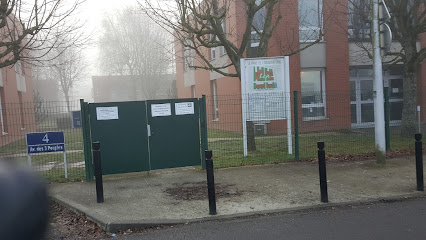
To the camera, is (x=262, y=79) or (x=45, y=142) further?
(x=262, y=79)

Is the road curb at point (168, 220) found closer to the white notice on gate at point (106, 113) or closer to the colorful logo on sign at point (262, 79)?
the white notice on gate at point (106, 113)

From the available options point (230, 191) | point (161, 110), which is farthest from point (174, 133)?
point (230, 191)

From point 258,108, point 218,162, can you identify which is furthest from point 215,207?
point 258,108

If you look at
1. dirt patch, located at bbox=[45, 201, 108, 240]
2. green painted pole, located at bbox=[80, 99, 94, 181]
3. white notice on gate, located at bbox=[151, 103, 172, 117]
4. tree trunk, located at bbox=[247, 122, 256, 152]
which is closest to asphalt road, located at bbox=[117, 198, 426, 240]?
dirt patch, located at bbox=[45, 201, 108, 240]

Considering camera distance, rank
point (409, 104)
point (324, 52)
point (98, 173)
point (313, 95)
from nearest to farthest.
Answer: point (98, 173) < point (313, 95) < point (409, 104) < point (324, 52)

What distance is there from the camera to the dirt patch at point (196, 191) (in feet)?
22.4

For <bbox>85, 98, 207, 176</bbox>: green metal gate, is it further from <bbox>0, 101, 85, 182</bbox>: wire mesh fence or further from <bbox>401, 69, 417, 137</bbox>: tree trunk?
<bbox>401, 69, 417, 137</bbox>: tree trunk

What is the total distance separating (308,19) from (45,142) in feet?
43.0

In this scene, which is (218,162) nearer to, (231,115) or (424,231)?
(231,115)

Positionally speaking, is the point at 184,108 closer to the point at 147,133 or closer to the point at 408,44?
the point at 147,133

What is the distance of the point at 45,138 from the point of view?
8.37 m

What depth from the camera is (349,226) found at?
5133mm

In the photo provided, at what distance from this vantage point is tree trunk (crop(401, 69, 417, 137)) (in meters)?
13.2

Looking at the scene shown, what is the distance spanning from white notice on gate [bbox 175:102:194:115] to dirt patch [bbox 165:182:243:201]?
1.96 m
